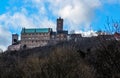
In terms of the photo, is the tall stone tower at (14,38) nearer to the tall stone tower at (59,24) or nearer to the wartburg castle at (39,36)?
the wartburg castle at (39,36)

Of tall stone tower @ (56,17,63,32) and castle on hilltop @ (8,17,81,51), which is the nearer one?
castle on hilltop @ (8,17,81,51)

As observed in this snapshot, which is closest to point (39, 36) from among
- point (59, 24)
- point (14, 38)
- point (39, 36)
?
point (39, 36)

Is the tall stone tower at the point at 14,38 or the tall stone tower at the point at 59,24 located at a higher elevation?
the tall stone tower at the point at 59,24

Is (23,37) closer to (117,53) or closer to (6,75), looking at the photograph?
(6,75)

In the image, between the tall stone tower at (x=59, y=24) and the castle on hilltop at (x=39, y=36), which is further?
the tall stone tower at (x=59, y=24)

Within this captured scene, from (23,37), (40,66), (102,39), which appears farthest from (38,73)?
(23,37)

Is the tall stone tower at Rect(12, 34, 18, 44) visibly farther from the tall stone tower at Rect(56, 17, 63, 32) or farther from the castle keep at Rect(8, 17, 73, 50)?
the tall stone tower at Rect(56, 17, 63, 32)

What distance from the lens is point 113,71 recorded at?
19.9 m

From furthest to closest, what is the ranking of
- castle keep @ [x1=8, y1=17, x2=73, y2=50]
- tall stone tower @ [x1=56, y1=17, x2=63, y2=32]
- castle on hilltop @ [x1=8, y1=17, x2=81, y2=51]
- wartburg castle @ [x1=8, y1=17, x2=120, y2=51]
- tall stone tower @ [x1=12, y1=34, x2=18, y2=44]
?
tall stone tower @ [x1=56, y1=17, x2=63, y2=32] < tall stone tower @ [x1=12, y1=34, x2=18, y2=44] < castle keep @ [x1=8, y1=17, x2=73, y2=50] < castle on hilltop @ [x1=8, y1=17, x2=81, y2=51] < wartburg castle @ [x1=8, y1=17, x2=120, y2=51]

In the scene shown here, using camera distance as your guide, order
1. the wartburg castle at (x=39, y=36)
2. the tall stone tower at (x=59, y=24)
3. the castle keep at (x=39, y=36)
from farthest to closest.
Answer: the tall stone tower at (x=59, y=24)
the castle keep at (x=39, y=36)
the wartburg castle at (x=39, y=36)

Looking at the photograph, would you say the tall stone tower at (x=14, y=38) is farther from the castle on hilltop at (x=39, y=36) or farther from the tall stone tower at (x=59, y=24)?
the tall stone tower at (x=59, y=24)

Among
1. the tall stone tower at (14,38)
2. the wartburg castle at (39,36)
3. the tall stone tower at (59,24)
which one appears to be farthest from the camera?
the tall stone tower at (59,24)

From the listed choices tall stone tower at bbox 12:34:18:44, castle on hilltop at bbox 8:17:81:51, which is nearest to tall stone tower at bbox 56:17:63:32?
castle on hilltop at bbox 8:17:81:51

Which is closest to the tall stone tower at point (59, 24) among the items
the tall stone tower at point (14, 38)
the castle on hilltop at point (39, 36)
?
the castle on hilltop at point (39, 36)
